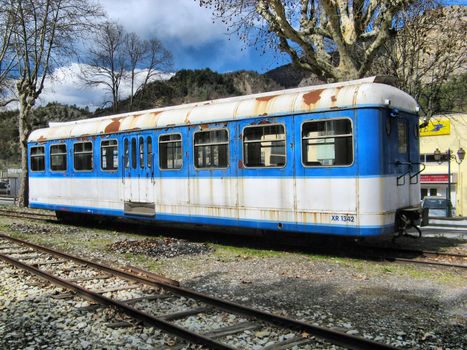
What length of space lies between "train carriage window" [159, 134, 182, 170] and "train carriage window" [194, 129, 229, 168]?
22.9 inches

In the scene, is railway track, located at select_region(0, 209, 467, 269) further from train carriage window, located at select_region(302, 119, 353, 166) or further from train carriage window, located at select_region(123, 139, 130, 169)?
train carriage window, located at select_region(123, 139, 130, 169)

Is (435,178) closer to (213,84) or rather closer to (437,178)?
(437,178)

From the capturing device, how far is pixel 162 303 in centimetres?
627

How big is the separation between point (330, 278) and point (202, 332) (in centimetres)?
300

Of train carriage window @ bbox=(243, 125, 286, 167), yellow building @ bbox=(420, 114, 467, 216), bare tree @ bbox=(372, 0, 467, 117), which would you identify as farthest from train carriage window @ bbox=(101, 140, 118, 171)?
yellow building @ bbox=(420, 114, 467, 216)

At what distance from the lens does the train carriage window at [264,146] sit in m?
9.16

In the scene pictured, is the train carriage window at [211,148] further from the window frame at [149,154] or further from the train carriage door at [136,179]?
the train carriage door at [136,179]

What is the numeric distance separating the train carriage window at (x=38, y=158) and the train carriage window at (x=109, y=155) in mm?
3609

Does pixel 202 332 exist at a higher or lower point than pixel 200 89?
lower

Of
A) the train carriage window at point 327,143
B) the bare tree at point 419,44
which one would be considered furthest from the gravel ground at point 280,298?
the bare tree at point 419,44

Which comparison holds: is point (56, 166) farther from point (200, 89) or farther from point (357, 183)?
point (200, 89)

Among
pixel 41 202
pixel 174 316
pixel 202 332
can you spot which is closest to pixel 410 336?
pixel 202 332

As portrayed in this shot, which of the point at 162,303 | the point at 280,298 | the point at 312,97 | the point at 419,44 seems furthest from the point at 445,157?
the point at 162,303

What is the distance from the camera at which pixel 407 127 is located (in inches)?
365
